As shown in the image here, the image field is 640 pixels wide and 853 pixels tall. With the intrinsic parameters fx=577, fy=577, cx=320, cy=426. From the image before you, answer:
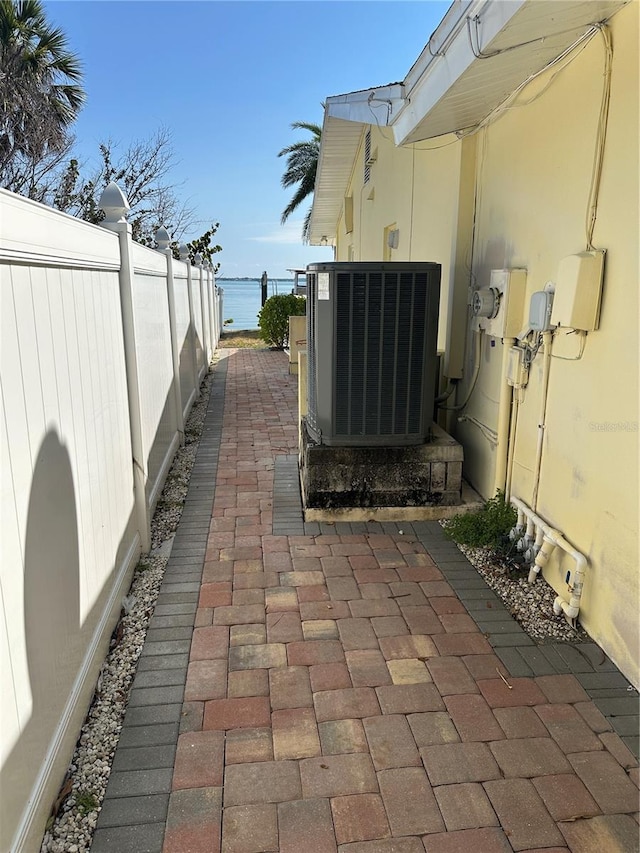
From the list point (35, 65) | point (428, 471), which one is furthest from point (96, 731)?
point (35, 65)

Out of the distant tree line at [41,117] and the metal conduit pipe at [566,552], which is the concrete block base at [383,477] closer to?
the metal conduit pipe at [566,552]

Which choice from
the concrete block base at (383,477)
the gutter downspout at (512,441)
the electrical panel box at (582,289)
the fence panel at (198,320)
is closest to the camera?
the electrical panel box at (582,289)

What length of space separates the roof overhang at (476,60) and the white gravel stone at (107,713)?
318 centimetres

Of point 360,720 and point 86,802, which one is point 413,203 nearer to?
point 360,720

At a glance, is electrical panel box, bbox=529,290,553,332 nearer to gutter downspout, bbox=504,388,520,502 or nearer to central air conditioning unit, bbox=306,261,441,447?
gutter downspout, bbox=504,388,520,502

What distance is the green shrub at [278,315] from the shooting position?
14586mm

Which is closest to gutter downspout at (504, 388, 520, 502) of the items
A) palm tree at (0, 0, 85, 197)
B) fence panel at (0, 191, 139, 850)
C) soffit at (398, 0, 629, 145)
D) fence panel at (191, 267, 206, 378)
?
soffit at (398, 0, 629, 145)

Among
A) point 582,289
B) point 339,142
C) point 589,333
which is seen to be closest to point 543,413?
point 589,333

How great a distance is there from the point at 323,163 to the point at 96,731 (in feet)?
34.9

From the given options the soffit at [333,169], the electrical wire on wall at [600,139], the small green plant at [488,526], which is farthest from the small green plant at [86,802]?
the soffit at [333,169]

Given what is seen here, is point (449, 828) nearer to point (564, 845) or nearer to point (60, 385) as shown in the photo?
point (564, 845)

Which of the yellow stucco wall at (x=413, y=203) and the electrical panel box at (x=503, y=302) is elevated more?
the yellow stucco wall at (x=413, y=203)

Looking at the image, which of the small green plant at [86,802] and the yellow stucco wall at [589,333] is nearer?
the small green plant at [86,802]

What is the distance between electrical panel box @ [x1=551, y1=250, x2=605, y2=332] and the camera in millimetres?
2680
